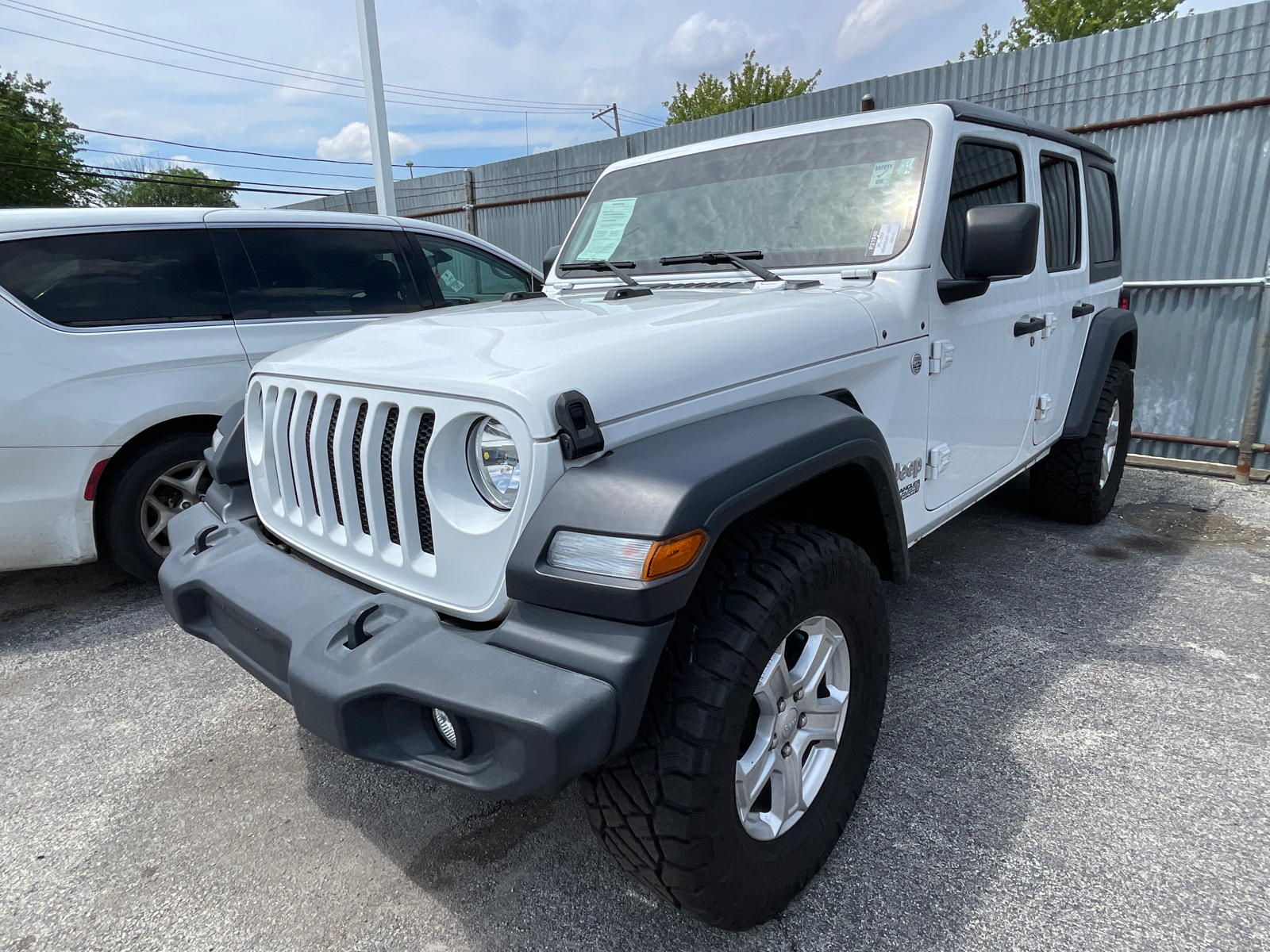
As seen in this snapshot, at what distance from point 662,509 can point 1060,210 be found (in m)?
3.13

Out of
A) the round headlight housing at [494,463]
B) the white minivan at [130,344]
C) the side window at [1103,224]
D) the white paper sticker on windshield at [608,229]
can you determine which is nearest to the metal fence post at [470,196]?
A: the white minivan at [130,344]

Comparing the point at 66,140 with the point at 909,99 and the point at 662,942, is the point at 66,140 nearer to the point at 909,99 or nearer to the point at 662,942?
the point at 909,99

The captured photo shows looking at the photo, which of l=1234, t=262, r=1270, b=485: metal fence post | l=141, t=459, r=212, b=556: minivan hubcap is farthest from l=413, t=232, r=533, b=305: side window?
l=1234, t=262, r=1270, b=485: metal fence post

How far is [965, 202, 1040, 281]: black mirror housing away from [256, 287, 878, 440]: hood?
0.44 meters

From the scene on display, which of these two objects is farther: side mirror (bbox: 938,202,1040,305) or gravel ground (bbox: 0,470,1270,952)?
side mirror (bbox: 938,202,1040,305)

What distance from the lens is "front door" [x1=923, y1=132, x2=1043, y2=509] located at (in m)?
2.56

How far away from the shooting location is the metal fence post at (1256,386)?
5000mm

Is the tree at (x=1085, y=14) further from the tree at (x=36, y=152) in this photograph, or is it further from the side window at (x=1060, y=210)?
the tree at (x=36, y=152)

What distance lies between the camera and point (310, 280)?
4.20 m

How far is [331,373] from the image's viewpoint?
1.86m

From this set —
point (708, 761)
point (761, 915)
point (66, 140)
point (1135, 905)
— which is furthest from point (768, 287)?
point (66, 140)

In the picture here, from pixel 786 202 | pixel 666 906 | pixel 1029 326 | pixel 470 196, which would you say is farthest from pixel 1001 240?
pixel 470 196

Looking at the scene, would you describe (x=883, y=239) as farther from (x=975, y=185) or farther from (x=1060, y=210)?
(x=1060, y=210)

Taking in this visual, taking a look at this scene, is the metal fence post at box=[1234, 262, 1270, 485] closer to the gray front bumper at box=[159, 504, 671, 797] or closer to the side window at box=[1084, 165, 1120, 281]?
the side window at box=[1084, 165, 1120, 281]
